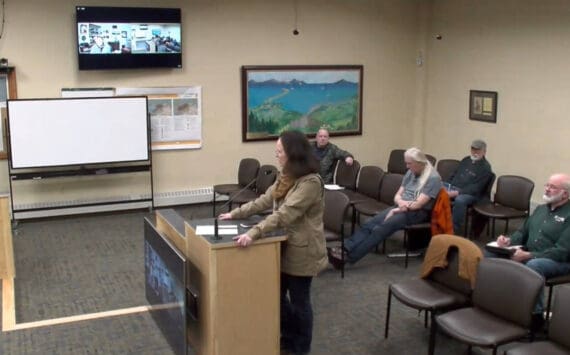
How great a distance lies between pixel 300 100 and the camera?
29.7 ft

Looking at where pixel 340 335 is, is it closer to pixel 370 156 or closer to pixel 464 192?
pixel 464 192

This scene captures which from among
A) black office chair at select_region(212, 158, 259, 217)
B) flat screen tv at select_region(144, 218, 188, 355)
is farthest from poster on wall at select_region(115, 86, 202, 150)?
flat screen tv at select_region(144, 218, 188, 355)

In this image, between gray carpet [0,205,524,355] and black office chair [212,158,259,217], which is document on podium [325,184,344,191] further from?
black office chair [212,158,259,217]

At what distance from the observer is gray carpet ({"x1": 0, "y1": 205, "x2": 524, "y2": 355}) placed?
14.5 ft

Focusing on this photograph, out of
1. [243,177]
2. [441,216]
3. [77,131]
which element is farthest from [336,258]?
[77,131]

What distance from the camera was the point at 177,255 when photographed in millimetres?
3602

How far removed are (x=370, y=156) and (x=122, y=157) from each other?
12.6 feet

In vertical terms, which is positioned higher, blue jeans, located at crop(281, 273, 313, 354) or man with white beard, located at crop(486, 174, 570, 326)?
man with white beard, located at crop(486, 174, 570, 326)

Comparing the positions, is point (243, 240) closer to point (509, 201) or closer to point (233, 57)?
point (509, 201)

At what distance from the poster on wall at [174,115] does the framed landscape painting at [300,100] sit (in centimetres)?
67

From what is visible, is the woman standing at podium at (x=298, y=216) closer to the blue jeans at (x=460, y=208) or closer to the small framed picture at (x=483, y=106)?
the blue jeans at (x=460, y=208)

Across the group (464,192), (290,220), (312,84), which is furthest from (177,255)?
(312,84)

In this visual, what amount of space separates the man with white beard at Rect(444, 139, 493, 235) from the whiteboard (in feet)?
12.5

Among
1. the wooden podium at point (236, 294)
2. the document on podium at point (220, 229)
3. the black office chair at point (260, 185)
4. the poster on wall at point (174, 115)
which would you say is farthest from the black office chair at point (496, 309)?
the poster on wall at point (174, 115)
